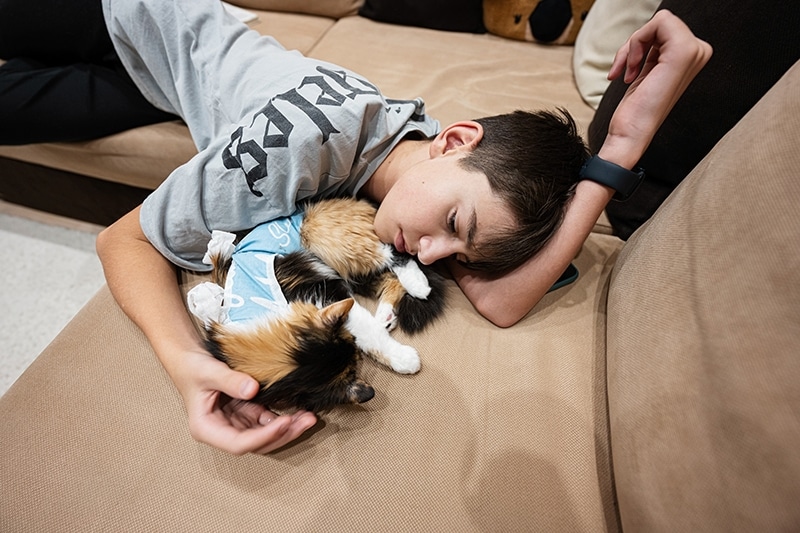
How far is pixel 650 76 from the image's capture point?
713mm

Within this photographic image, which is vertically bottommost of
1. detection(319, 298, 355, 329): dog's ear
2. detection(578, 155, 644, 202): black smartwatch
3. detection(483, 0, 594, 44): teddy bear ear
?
detection(319, 298, 355, 329): dog's ear

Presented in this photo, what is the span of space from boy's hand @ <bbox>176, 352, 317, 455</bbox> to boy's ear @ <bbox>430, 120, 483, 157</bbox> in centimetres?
55

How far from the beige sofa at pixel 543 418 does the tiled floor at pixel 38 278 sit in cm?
74

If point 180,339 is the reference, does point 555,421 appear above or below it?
above

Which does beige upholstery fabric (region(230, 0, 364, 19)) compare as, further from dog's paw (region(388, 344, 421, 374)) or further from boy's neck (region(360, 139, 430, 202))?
dog's paw (region(388, 344, 421, 374))

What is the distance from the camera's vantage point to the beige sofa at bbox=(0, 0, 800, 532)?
444mm

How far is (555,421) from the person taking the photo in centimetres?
64

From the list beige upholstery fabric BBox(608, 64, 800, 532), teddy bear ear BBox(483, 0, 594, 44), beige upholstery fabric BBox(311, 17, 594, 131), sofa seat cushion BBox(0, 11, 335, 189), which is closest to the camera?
beige upholstery fabric BBox(608, 64, 800, 532)

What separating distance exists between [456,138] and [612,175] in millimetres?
307

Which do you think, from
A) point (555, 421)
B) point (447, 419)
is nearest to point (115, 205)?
point (447, 419)

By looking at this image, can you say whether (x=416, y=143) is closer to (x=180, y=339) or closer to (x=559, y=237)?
(x=559, y=237)

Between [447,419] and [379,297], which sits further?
[379,297]

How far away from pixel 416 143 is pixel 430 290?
1.14 feet

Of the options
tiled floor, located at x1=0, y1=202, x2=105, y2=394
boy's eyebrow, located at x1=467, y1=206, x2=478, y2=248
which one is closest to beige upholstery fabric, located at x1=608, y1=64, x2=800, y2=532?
boy's eyebrow, located at x1=467, y1=206, x2=478, y2=248
